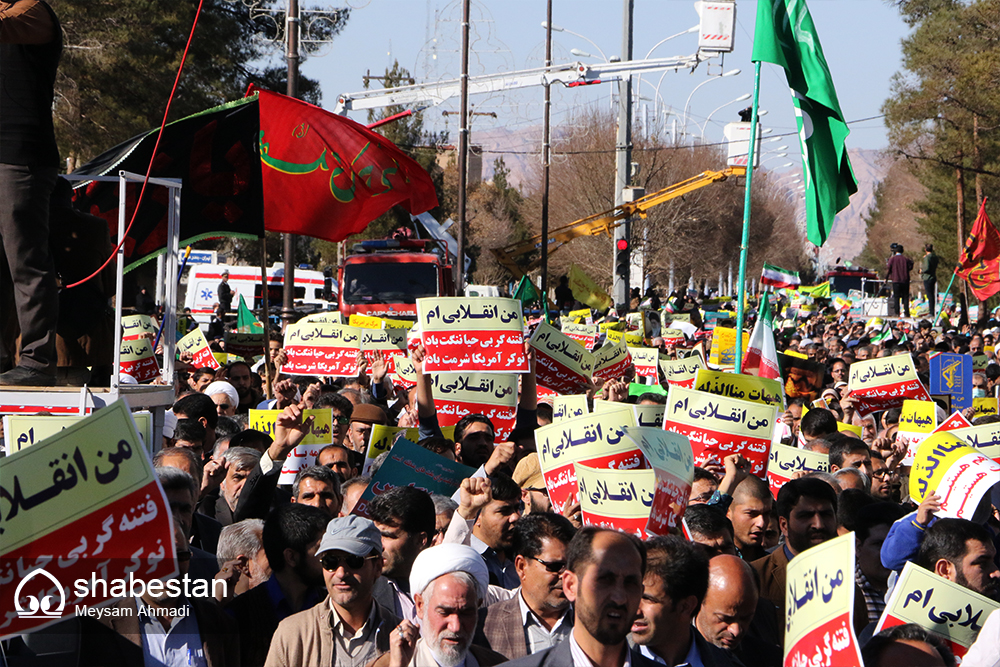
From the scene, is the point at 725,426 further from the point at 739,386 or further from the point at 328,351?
the point at 328,351

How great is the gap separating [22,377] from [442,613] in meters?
2.53

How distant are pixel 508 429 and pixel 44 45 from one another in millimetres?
4643

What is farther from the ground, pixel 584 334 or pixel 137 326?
pixel 137 326

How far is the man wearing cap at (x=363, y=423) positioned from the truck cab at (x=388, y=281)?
12606 mm

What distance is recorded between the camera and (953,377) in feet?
41.0

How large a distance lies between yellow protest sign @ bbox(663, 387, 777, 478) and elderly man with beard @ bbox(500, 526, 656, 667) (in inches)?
147

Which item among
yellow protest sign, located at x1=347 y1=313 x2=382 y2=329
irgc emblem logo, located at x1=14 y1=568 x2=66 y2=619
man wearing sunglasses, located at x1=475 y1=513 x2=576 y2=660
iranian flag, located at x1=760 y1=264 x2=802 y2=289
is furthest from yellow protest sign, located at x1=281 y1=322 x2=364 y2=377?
iranian flag, located at x1=760 y1=264 x2=802 y2=289

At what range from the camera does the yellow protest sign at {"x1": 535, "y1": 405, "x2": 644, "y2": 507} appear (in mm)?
6121

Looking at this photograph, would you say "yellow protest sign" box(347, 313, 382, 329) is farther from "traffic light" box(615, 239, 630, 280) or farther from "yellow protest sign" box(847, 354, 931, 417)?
"traffic light" box(615, 239, 630, 280)

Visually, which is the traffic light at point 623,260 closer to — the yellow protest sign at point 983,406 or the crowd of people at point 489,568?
the yellow protest sign at point 983,406

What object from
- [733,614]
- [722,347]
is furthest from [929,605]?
[722,347]

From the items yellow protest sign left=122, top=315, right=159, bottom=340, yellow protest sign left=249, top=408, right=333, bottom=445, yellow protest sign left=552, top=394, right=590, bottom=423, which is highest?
yellow protest sign left=122, top=315, right=159, bottom=340

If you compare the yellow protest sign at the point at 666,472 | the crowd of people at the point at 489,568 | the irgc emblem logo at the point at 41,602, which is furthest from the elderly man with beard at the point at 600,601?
the yellow protest sign at the point at 666,472

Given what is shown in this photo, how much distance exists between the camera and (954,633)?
420 cm
